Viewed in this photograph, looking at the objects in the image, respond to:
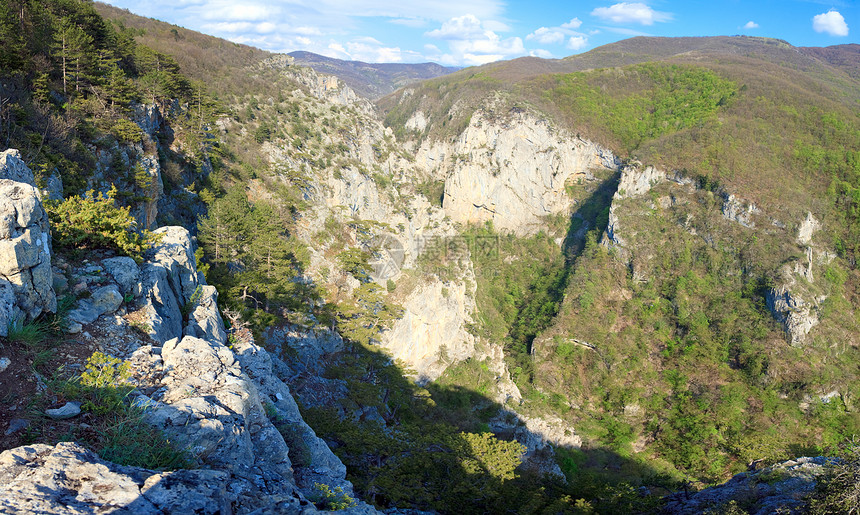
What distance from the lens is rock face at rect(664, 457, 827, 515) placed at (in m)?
13.1

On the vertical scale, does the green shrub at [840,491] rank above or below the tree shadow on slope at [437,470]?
above

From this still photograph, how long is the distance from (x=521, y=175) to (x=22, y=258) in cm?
6919

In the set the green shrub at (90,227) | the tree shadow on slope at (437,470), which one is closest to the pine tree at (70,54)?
the green shrub at (90,227)

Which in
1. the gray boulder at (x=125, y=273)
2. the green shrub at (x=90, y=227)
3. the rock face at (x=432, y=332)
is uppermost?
the green shrub at (x=90, y=227)

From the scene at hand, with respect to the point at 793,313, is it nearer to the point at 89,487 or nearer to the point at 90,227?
the point at 89,487

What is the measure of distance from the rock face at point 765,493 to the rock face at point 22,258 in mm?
18902

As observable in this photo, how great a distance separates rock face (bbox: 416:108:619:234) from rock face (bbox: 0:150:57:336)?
6349 centimetres

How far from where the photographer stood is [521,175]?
7125 centimetres

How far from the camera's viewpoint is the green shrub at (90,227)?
10531 mm

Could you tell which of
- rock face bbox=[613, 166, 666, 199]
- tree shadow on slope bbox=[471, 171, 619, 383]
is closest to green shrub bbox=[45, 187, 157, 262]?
tree shadow on slope bbox=[471, 171, 619, 383]

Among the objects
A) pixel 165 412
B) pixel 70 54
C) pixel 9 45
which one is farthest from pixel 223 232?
pixel 165 412

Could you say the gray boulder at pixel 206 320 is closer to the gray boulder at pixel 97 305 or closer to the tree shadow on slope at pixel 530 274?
the gray boulder at pixel 97 305

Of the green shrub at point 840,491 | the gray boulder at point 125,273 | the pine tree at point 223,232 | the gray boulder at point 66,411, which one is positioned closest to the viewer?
the gray boulder at point 66,411

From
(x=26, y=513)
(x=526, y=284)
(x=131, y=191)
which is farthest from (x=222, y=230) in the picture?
(x=526, y=284)
